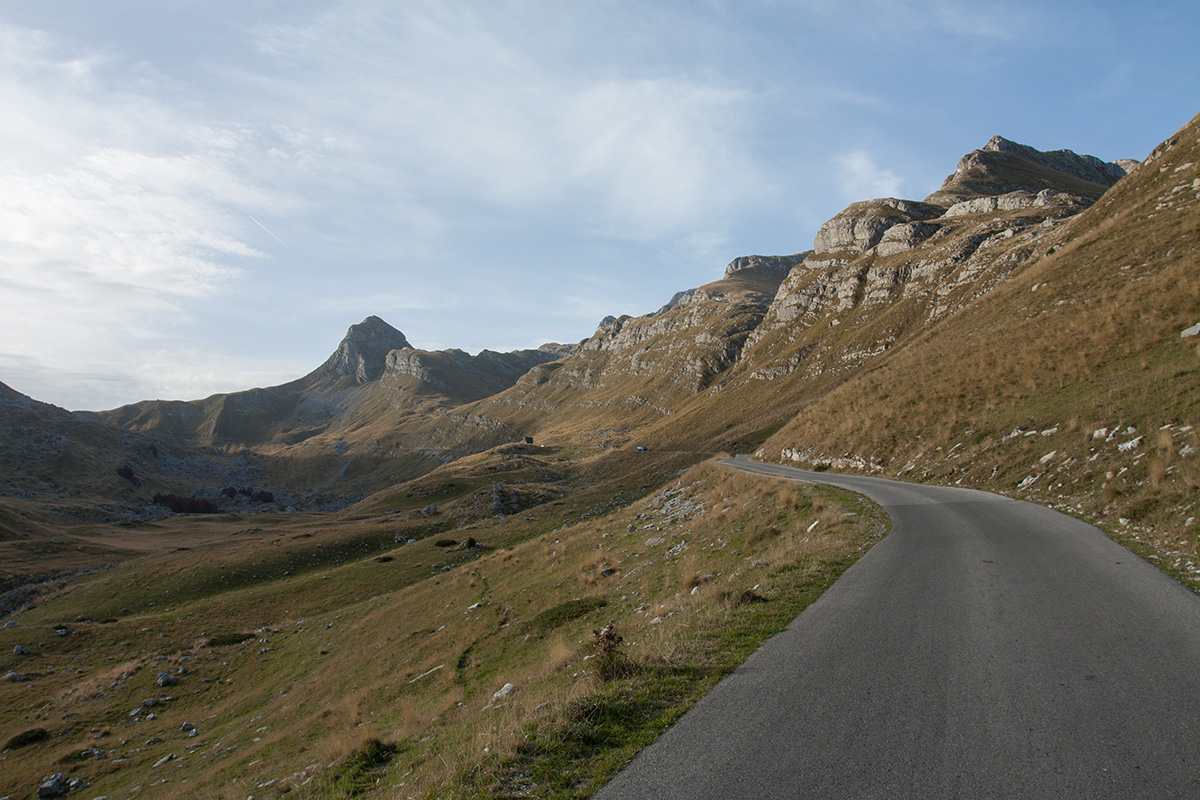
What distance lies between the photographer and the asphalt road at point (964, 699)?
494cm

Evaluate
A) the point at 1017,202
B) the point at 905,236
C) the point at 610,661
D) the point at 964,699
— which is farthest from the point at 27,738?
the point at 1017,202

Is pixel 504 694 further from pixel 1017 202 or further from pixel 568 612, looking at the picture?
pixel 1017 202

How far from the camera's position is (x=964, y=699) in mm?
6355

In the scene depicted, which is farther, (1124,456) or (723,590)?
(1124,456)

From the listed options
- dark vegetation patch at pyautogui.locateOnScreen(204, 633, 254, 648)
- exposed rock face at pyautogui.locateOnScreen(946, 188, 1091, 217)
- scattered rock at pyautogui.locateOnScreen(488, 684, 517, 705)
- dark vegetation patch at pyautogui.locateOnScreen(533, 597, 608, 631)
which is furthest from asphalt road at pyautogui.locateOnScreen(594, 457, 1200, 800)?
exposed rock face at pyautogui.locateOnScreen(946, 188, 1091, 217)

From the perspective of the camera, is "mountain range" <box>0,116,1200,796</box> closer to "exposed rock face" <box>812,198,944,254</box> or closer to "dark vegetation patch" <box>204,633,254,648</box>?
"dark vegetation patch" <box>204,633,254,648</box>

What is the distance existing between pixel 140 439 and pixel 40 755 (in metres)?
219

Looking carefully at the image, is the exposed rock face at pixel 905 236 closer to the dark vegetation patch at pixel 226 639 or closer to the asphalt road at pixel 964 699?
the asphalt road at pixel 964 699

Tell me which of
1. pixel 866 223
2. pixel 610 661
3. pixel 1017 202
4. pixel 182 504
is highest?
pixel 866 223

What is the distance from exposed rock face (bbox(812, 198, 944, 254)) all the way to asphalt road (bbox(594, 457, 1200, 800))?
172 meters

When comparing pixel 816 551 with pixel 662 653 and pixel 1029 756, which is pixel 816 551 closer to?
pixel 662 653

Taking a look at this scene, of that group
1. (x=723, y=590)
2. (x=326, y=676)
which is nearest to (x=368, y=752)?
(x=723, y=590)

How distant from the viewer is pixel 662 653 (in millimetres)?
9312

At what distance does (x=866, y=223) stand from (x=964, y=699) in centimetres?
18639
